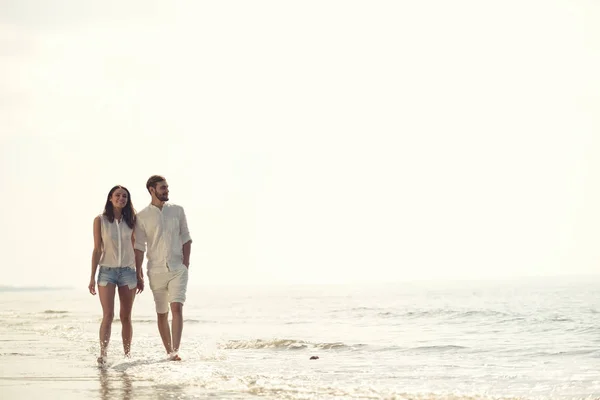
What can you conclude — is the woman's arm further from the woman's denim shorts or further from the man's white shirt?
the man's white shirt

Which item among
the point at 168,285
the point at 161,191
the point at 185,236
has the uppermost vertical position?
the point at 161,191

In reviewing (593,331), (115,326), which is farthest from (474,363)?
(115,326)

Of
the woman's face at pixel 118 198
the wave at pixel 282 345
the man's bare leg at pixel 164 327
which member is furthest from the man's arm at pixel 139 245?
the wave at pixel 282 345

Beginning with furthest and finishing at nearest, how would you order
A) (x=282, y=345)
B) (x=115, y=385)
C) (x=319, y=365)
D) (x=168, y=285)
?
(x=282, y=345), (x=319, y=365), (x=168, y=285), (x=115, y=385)

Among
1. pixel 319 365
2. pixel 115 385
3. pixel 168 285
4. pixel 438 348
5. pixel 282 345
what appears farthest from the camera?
pixel 282 345

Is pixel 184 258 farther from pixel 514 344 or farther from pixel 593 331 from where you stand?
pixel 593 331

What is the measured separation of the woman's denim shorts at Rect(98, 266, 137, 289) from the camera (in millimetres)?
8805

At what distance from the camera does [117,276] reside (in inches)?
348

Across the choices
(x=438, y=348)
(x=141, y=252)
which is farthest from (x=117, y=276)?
(x=438, y=348)

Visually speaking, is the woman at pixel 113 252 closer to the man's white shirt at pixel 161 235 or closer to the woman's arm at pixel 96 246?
the woman's arm at pixel 96 246

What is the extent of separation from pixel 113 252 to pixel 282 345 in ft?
16.2

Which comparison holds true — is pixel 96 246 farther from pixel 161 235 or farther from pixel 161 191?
pixel 161 191

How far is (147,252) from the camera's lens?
9.10 m

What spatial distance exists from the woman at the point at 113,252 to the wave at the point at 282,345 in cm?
405
